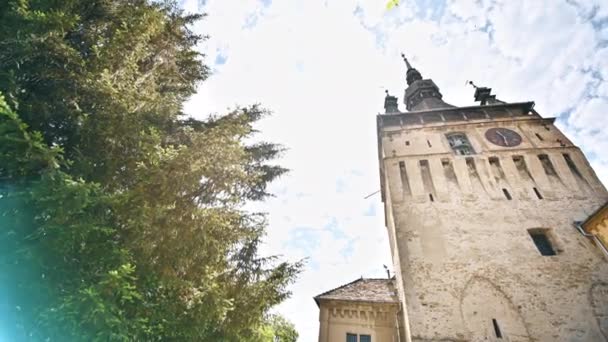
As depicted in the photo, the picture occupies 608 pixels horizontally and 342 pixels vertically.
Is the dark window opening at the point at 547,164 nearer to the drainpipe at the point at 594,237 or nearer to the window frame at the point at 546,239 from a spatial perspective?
the drainpipe at the point at 594,237

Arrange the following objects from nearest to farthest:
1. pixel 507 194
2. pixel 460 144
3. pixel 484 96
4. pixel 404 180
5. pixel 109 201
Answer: pixel 109 201 < pixel 507 194 < pixel 404 180 < pixel 460 144 < pixel 484 96

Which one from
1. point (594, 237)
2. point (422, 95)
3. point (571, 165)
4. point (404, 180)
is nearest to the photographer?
point (594, 237)

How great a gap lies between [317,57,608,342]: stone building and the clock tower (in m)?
0.04

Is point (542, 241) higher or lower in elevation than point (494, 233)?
lower

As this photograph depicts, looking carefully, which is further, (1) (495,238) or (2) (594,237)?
(1) (495,238)

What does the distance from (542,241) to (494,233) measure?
1868mm

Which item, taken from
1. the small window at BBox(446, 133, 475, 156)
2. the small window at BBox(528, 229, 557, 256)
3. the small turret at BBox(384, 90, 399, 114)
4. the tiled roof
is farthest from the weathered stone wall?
the small turret at BBox(384, 90, 399, 114)

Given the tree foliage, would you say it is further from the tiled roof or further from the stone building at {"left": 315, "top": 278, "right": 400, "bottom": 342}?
the tiled roof

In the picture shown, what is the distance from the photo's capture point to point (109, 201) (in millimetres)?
3822

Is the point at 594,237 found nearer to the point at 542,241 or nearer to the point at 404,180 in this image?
the point at 542,241

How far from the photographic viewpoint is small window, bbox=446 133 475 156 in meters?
15.6

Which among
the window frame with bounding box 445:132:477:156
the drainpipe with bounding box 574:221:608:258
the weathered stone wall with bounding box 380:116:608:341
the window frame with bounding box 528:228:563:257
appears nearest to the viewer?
the weathered stone wall with bounding box 380:116:608:341

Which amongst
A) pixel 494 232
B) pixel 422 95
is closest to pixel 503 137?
pixel 494 232

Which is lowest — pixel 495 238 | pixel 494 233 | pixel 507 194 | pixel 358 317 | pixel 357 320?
pixel 357 320
